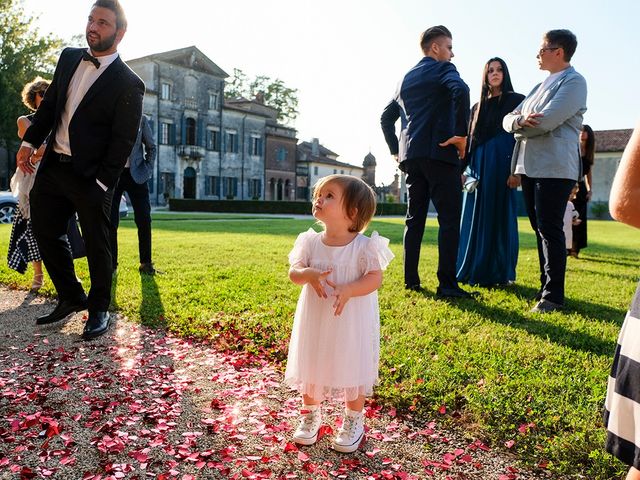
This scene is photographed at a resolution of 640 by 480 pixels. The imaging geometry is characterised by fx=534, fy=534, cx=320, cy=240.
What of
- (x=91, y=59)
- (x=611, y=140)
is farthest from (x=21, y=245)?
(x=611, y=140)

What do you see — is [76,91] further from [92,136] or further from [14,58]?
[14,58]

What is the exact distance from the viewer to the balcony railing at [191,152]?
43.3 m

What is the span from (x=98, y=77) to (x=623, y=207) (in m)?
3.75

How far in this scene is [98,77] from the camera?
156 inches

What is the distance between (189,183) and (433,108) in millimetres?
41862

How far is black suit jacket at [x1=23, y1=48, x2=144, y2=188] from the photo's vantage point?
390 centimetres

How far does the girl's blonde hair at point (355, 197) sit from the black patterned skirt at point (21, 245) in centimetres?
423

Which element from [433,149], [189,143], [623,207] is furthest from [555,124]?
[189,143]

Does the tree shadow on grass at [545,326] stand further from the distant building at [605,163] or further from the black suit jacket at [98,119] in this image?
the distant building at [605,163]

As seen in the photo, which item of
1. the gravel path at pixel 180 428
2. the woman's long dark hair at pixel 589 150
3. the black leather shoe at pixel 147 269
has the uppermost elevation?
the woman's long dark hair at pixel 589 150

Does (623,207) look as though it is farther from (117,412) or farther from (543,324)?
(543,324)

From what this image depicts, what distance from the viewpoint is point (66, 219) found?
171 inches

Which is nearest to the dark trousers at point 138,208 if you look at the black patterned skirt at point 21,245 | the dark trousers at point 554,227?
the black patterned skirt at point 21,245

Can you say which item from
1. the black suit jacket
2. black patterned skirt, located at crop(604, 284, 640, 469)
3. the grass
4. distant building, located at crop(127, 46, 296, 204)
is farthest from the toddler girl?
distant building, located at crop(127, 46, 296, 204)
